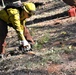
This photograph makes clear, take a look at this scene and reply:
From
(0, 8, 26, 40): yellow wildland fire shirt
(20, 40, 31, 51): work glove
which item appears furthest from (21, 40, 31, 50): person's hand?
(0, 8, 26, 40): yellow wildland fire shirt

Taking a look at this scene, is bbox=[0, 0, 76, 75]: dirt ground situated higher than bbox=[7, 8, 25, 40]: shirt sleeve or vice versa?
bbox=[7, 8, 25, 40]: shirt sleeve

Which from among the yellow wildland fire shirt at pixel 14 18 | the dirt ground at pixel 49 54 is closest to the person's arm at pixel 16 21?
the yellow wildland fire shirt at pixel 14 18

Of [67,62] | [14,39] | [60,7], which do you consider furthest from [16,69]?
[60,7]

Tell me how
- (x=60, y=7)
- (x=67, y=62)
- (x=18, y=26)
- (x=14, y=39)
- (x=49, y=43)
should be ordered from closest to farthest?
1. (x=67, y=62)
2. (x=18, y=26)
3. (x=49, y=43)
4. (x=14, y=39)
5. (x=60, y=7)

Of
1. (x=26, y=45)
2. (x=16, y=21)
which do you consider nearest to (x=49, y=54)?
(x=26, y=45)

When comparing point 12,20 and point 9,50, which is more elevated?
point 12,20

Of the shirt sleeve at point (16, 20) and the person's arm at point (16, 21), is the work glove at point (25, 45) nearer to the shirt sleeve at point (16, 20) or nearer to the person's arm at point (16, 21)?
the person's arm at point (16, 21)

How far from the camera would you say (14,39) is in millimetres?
9797

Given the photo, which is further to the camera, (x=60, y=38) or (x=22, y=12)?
(x=60, y=38)

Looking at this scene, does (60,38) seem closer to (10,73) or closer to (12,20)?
(12,20)

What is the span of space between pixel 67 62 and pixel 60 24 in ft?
13.6

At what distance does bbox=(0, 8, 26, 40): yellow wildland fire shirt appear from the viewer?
7.31m

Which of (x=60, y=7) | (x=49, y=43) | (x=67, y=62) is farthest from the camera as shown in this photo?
(x=60, y=7)

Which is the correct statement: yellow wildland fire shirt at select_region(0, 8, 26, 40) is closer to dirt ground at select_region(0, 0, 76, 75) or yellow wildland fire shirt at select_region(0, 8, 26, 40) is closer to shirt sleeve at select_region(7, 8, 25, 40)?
shirt sleeve at select_region(7, 8, 25, 40)
